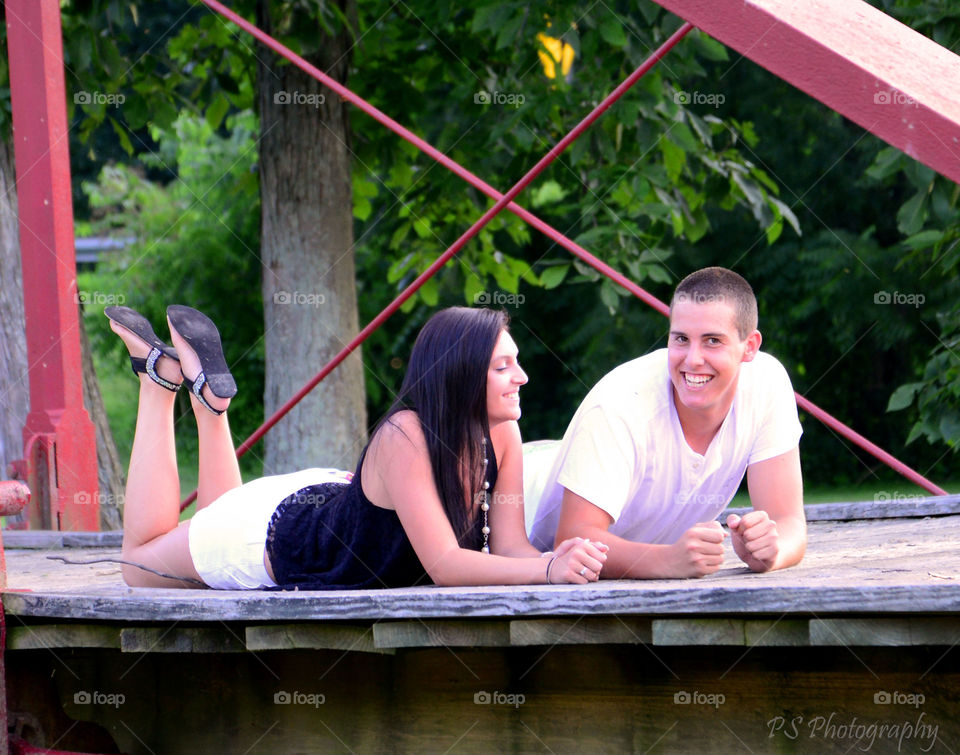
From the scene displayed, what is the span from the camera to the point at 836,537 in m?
3.39

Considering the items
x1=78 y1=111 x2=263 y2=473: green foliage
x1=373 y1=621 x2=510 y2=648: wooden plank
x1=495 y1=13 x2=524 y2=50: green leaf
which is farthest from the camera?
x1=78 y1=111 x2=263 y2=473: green foliage

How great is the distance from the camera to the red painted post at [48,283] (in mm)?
4059

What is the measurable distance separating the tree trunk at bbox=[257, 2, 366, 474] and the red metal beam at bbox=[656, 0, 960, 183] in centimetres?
256

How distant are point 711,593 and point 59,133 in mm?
2931

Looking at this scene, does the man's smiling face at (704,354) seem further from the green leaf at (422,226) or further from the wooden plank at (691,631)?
the green leaf at (422,226)

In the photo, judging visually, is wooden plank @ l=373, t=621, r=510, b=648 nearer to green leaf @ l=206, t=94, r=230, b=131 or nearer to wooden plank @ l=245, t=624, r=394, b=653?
wooden plank @ l=245, t=624, r=394, b=653

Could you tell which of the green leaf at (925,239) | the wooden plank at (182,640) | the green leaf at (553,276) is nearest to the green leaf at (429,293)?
the green leaf at (553,276)

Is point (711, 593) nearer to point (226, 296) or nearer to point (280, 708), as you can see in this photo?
point (280, 708)

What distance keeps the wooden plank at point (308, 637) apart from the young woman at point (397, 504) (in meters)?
0.28

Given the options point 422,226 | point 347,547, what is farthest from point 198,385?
point 422,226

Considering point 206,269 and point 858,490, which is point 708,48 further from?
point 206,269

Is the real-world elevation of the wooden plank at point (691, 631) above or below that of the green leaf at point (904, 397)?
below

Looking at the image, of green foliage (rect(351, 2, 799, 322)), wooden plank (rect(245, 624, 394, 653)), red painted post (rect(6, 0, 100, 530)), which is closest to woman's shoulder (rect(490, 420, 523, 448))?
wooden plank (rect(245, 624, 394, 653))

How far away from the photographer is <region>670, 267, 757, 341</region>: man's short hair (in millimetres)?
2670
